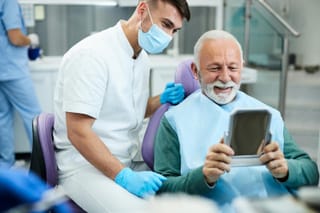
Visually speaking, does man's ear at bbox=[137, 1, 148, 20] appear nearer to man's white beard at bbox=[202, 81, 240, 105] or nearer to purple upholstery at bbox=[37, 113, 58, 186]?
man's white beard at bbox=[202, 81, 240, 105]

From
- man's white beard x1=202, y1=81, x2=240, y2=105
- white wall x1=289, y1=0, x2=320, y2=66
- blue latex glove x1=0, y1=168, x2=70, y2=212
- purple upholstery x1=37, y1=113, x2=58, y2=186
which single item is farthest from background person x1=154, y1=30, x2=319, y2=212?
white wall x1=289, y1=0, x2=320, y2=66

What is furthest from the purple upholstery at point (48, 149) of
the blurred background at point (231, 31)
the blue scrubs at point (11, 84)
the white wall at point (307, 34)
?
the white wall at point (307, 34)

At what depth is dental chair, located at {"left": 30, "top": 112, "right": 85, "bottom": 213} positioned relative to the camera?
168cm

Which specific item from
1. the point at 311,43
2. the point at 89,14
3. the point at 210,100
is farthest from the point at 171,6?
the point at 311,43

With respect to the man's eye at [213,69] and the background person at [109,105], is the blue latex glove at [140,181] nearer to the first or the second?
the background person at [109,105]

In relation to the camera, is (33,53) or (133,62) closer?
(133,62)

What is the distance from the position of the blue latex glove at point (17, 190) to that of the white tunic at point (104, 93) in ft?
3.19

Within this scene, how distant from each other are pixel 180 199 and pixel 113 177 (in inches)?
37.5

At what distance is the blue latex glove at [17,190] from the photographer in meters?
0.57

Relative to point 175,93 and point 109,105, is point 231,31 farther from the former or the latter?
point 109,105

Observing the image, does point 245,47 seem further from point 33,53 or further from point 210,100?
point 210,100

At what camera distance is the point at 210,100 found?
5.40 feet

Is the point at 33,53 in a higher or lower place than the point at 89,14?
lower

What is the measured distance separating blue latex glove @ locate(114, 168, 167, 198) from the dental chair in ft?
1.03
